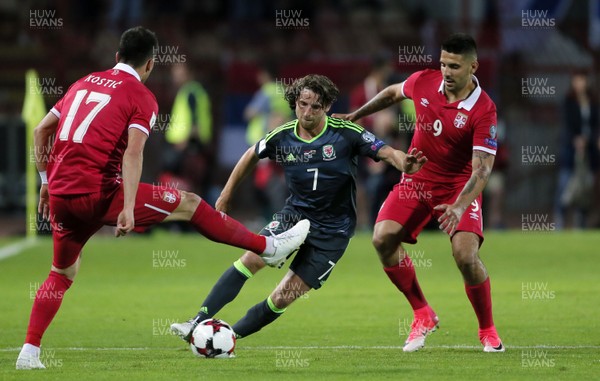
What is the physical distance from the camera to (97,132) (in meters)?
8.38

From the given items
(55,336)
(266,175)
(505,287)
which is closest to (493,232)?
(266,175)

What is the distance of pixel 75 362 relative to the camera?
8836 millimetres

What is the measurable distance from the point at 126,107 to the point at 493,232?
1236 cm

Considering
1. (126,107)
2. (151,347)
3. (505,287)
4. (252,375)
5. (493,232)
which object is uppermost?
(126,107)

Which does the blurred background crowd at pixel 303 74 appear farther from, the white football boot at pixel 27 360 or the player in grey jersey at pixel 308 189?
the white football boot at pixel 27 360

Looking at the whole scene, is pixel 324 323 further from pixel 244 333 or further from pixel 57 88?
pixel 57 88

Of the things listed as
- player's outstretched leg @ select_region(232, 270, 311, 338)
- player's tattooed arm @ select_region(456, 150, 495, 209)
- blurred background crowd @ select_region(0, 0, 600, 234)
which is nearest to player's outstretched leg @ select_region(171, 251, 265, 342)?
player's outstretched leg @ select_region(232, 270, 311, 338)

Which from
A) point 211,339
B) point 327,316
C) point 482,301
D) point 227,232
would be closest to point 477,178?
point 482,301

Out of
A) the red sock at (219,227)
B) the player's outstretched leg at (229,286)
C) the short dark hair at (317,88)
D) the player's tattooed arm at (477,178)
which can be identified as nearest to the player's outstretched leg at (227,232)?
the red sock at (219,227)

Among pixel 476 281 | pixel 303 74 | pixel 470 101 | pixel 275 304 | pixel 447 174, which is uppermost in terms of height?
pixel 470 101

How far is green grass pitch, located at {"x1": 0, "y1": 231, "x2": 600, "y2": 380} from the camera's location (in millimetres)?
8469

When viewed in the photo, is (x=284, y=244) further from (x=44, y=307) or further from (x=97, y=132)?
(x=44, y=307)

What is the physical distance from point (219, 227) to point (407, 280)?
1880 millimetres

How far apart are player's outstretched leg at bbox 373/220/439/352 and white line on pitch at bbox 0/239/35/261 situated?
27.1 ft
